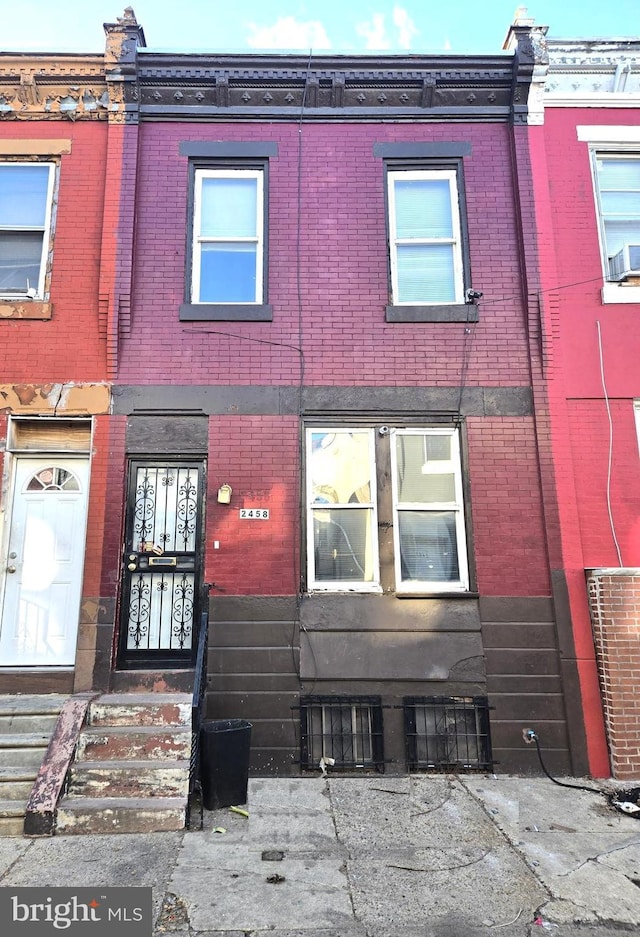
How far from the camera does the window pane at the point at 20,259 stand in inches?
283

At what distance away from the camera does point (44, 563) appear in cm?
670

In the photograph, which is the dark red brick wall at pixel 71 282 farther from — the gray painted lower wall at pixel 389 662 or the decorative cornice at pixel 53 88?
the gray painted lower wall at pixel 389 662

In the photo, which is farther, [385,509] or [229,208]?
[229,208]

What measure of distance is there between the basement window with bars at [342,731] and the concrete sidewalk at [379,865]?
57 cm

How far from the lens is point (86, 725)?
5.54 metres

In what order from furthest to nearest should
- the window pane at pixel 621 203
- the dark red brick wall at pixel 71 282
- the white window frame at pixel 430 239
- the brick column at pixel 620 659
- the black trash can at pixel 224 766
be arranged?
1. the window pane at pixel 621 203
2. the white window frame at pixel 430 239
3. the dark red brick wall at pixel 71 282
4. the brick column at pixel 620 659
5. the black trash can at pixel 224 766

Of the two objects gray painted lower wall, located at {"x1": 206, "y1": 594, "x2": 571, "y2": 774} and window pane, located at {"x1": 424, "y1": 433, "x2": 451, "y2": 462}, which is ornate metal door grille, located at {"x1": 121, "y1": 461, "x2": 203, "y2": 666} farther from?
window pane, located at {"x1": 424, "y1": 433, "x2": 451, "y2": 462}

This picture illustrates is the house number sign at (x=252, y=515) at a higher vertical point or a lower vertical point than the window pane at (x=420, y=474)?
lower

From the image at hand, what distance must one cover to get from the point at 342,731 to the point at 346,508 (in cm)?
227

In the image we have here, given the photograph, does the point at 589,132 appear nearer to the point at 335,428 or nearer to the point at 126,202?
the point at 335,428

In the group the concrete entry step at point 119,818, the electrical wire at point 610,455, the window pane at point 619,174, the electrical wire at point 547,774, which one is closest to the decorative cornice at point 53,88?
the window pane at point 619,174

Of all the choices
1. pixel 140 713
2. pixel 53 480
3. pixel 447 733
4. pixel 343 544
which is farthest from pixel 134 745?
pixel 53 480

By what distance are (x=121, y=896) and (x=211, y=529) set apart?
3.45 meters

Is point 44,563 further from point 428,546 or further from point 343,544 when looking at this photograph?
point 428,546
